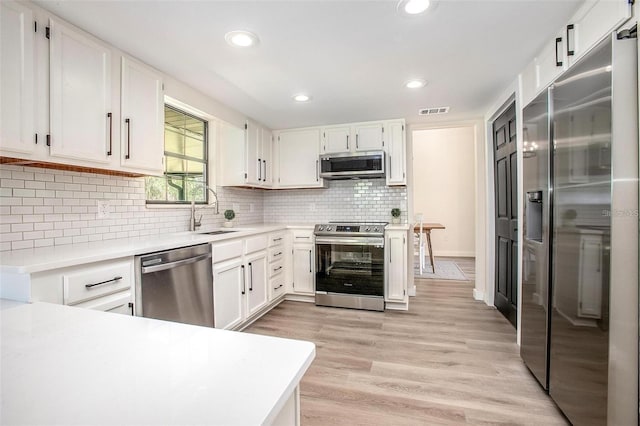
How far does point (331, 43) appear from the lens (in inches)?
75.5

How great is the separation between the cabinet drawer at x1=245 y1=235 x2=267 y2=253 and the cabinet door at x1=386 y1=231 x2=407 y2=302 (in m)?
1.41

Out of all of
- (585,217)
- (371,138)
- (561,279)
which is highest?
(371,138)

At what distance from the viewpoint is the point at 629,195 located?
3.89 feet

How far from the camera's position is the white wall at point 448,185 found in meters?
6.43

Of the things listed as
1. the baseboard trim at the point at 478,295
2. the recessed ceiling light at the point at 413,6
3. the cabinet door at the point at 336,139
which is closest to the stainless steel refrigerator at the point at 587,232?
the recessed ceiling light at the point at 413,6

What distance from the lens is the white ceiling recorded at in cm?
159

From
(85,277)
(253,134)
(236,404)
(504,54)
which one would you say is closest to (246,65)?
(253,134)

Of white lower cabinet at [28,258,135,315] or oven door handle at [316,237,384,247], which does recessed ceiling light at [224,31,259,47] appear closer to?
white lower cabinet at [28,258,135,315]

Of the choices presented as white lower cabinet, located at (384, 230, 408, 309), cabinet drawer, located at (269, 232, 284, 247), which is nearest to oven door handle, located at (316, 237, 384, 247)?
white lower cabinet, located at (384, 230, 408, 309)

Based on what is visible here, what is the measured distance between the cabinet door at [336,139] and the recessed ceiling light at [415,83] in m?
1.21

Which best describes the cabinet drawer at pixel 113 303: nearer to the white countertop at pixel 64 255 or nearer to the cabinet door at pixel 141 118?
the white countertop at pixel 64 255

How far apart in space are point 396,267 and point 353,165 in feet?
4.29

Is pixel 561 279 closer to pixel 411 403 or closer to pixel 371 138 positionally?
pixel 411 403

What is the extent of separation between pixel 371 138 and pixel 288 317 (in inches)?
92.6
